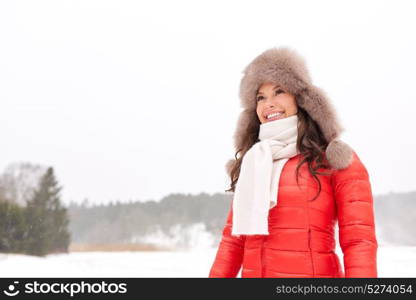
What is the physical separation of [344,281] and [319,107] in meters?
0.52

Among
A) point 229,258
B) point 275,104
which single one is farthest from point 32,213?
point 275,104

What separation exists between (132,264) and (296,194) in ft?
16.5

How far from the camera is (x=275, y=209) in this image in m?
1.14

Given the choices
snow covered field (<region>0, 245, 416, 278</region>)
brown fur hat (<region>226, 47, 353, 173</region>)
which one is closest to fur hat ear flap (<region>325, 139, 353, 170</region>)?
brown fur hat (<region>226, 47, 353, 173</region>)

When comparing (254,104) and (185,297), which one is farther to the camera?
(254,104)

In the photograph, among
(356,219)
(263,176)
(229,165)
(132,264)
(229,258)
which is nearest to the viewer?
(356,219)

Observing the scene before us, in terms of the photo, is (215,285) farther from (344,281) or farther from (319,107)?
(319,107)

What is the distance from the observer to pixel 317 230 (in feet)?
3.53

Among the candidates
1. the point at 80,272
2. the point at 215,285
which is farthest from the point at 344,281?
the point at 80,272

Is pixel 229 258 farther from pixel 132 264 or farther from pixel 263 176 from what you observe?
pixel 132 264

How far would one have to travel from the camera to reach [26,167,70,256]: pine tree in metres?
6.75

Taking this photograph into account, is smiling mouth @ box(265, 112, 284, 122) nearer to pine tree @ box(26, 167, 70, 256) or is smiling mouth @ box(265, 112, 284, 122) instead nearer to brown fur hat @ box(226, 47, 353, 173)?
brown fur hat @ box(226, 47, 353, 173)

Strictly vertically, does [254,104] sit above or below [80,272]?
above

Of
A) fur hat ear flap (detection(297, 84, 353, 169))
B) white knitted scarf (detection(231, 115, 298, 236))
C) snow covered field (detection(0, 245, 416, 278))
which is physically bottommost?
snow covered field (detection(0, 245, 416, 278))
